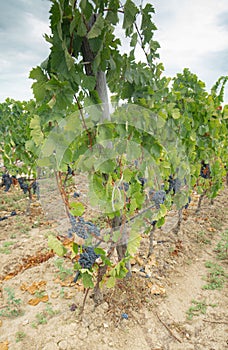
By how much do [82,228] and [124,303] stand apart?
37.9 inches

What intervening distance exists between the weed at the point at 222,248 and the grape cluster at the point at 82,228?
2.29 metres

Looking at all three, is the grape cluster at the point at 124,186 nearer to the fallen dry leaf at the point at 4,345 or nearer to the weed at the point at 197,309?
the weed at the point at 197,309

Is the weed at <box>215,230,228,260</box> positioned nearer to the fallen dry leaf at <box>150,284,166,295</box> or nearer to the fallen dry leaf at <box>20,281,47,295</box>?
the fallen dry leaf at <box>150,284,166,295</box>

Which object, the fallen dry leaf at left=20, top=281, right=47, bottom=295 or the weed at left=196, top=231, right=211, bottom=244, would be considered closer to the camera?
the fallen dry leaf at left=20, top=281, right=47, bottom=295

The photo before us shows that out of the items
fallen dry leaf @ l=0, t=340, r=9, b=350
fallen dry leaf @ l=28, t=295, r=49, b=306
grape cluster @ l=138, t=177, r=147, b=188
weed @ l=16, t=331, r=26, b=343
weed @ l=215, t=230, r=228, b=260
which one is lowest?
fallen dry leaf @ l=0, t=340, r=9, b=350

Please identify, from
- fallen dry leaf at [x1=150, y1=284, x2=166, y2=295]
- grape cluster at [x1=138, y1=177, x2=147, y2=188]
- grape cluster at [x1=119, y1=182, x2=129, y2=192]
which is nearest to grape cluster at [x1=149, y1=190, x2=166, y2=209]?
grape cluster at [x1=138, y1=177, x2=147, y2=188]

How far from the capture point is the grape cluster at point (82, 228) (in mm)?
2049

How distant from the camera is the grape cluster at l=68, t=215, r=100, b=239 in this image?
205 centimetres

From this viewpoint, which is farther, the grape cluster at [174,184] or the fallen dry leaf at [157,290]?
the grape cluster at [174,184]

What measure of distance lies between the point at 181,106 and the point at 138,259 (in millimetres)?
2006

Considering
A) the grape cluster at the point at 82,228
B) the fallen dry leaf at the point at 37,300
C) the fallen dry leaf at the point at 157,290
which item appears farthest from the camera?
the fallen dry leaf at the point at 157,290

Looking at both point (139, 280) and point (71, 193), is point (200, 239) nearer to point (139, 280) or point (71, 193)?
point (139, 280)

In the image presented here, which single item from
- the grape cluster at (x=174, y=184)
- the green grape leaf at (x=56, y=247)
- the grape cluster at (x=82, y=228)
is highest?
the grape cluster at (x=174, y=184)

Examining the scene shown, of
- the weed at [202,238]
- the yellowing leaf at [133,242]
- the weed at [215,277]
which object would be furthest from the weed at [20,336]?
the weed at [202,238]
